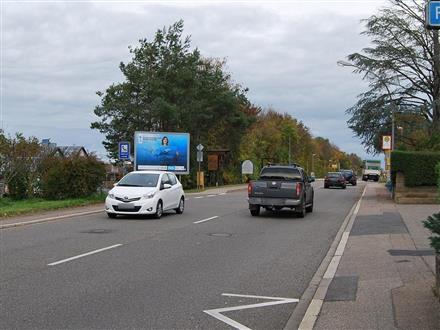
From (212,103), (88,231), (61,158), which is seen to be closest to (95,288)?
(88,231)

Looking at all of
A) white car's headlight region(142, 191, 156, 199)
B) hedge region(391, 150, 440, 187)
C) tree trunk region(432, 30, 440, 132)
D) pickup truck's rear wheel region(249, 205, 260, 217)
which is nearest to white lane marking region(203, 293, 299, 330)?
white car's headlight region(142, 191, 156, 199)

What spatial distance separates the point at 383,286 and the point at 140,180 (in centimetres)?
1257

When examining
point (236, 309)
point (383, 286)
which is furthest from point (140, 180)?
point (236, 309)

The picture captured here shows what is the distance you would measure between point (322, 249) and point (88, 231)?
242 inches

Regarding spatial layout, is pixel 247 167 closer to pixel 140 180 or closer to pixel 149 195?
pixel 140 180

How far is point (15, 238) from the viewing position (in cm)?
1377

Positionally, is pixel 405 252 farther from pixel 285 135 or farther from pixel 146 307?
pixel 285 135

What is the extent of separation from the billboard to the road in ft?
76.7

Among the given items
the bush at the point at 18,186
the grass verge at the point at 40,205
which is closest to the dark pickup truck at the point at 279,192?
the grass verge at the point at 40,205

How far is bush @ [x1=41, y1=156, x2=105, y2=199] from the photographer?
25766 millimetres

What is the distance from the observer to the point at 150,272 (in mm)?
9555

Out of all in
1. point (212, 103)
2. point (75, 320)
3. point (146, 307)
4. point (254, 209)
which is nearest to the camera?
point (75, 320)

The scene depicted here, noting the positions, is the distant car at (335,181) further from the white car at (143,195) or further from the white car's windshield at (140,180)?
the white car's windshield at (140,180)

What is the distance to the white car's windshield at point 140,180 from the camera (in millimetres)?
19478
